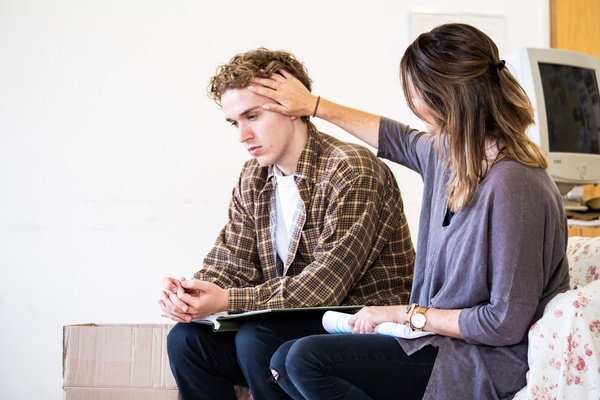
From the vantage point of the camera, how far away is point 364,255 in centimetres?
166

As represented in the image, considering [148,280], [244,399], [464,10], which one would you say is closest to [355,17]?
[464,10]

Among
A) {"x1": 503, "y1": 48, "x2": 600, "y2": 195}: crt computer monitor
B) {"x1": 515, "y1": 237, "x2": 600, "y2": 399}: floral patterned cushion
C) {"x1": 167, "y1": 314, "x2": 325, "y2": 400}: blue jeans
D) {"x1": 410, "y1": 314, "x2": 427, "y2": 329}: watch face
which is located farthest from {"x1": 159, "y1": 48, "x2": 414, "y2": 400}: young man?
{"x1": 503, "y1": 48, "x2": 600, "y2": 195}: crt computer monitor

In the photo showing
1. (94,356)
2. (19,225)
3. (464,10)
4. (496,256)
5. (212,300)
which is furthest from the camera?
(464,10)

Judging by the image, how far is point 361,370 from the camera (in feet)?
3.83

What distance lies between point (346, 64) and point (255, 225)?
131 cm

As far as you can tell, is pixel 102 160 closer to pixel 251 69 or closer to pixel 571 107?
pixel 251 69

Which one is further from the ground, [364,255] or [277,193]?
[277,193]

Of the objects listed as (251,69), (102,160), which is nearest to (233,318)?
(251,69)

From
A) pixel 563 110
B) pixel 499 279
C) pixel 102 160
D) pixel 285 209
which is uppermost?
pixel 563 110

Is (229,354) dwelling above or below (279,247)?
below

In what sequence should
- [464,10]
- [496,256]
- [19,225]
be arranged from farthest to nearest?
[464,10]
[19,225]
[496,256]

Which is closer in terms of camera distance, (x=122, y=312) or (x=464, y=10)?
(x=122, y=312)

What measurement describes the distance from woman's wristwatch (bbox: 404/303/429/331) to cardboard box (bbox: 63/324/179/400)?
0.78 meters

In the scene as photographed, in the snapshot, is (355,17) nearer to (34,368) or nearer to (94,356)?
(94,356)
